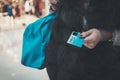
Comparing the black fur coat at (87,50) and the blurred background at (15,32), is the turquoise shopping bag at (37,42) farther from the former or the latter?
the blurred background at (15,32)

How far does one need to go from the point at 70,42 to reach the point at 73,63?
0.08 meters

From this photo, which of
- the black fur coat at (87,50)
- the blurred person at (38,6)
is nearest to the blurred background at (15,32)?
the blurred person at (38,6)

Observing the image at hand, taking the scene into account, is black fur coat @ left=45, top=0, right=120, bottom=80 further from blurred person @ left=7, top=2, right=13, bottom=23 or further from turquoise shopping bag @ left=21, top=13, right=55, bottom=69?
blurred person @ left=7, top=2, right=13, bottom=23

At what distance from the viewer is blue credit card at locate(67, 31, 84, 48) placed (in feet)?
4.23

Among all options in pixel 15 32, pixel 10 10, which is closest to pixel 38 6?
pixel 10 10

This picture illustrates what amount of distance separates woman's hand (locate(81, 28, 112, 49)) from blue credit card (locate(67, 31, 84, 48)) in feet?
0.06

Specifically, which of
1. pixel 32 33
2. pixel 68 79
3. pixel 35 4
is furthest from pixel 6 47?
pixel 68 79

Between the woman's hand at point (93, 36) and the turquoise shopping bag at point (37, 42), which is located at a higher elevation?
the woman's hand at point (93, 36)

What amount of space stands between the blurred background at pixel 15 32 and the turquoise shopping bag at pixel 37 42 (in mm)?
1713

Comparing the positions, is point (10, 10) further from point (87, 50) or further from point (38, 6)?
point (87, 50)

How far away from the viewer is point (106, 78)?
1.33 metres

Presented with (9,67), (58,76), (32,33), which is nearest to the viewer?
(58,76)

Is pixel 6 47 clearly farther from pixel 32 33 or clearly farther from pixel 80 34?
pixel 80 34

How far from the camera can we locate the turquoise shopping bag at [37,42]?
5.13 feet
